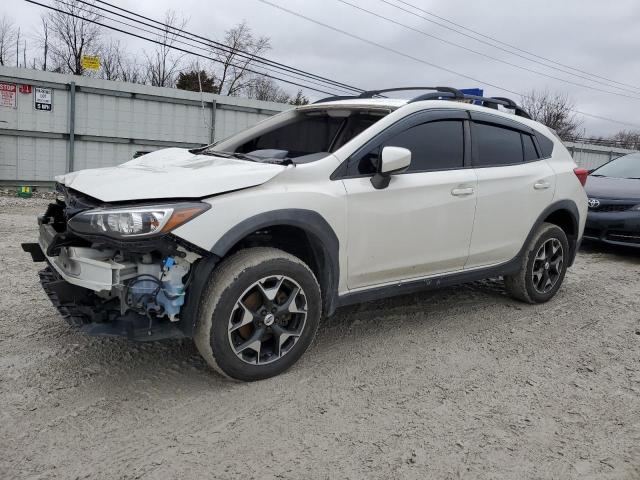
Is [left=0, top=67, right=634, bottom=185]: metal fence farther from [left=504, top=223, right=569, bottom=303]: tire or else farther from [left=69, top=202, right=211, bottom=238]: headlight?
[left=69, top=202, right=211, bottom=238]: headlight

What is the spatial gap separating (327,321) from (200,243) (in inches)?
69.0

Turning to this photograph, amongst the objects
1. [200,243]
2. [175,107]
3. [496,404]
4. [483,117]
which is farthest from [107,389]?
[175,107]

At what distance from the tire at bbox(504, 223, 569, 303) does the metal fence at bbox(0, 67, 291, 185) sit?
26.1ft

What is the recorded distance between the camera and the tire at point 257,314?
2941 mm

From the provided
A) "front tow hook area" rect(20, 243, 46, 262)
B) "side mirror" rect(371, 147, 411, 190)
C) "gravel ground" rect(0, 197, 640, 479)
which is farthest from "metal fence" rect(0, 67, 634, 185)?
"side mirror" rect(371, 147, 411, 190)

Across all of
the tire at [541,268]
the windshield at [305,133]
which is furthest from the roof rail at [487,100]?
the tire at [541,268]

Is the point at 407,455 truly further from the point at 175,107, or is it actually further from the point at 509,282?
the point at 175,107

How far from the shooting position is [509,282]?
4922 mm

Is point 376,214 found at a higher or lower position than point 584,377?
higher

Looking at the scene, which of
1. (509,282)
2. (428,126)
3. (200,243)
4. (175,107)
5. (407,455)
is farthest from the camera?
(175,107)

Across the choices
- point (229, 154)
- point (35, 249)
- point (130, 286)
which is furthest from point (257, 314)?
point (35, 249)

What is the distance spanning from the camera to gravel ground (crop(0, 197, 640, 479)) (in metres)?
2.48

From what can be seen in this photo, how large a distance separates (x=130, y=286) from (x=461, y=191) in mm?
2438

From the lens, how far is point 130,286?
2834mm
